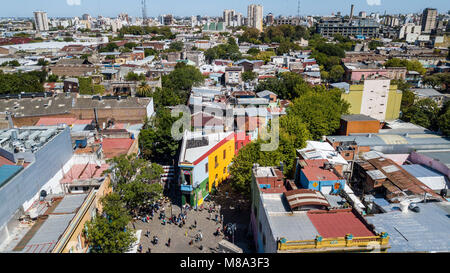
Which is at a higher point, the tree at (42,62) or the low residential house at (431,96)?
the tree at (42,62)

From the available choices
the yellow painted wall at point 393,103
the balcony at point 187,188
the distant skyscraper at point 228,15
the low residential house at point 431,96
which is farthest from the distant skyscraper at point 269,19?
the balcony at point 187,188

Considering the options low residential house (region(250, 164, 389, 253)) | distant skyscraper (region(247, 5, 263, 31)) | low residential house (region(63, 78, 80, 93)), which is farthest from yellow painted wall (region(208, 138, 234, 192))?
distant skyscraper (region(247, 5, 263, 31))

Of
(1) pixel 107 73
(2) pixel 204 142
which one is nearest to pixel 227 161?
(2) pixel 204 142

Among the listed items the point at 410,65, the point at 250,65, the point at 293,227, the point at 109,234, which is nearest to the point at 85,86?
the point at 109,234

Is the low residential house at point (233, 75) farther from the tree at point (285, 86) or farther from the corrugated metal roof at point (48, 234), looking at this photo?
the corrugated metal roof at point (48, 234)

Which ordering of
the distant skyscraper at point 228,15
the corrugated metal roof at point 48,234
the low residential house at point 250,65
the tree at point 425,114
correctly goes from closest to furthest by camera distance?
the corrugated metal roof at point 48,234 < the tree at point 425,114 < the low residential house at point 250,65 < the distant skyscraper at point 228,15

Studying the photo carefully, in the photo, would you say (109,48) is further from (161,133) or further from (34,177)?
(34,177)
